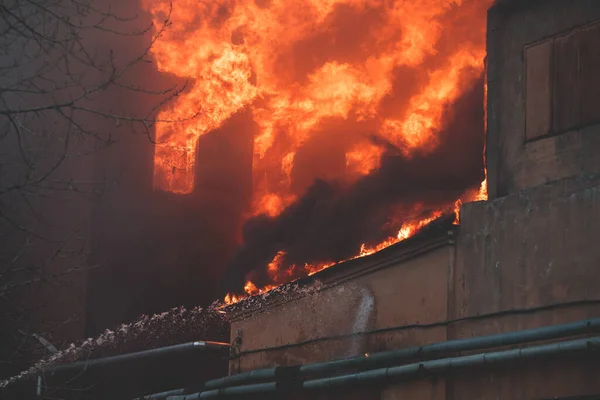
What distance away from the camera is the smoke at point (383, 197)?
15852 mm

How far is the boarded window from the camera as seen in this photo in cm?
1176

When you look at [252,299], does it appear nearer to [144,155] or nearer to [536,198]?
[536,198]

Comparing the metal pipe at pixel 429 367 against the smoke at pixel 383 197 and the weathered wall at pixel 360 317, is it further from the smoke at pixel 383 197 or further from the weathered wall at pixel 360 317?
the smoke at pixel 383 197

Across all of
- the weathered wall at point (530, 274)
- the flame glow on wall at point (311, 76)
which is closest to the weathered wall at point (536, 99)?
the weathered wall at point (530, 274)

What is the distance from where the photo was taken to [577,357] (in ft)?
34.5

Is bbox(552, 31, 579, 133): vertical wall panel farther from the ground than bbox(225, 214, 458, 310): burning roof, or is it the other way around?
bbox(552, 31, 579, 133): vertical wall panel

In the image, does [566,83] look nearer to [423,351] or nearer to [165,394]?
[423,351]

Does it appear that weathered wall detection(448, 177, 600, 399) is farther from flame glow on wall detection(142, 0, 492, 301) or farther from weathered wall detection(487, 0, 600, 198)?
flame glow on wall detection(142, 0, 492, 301)

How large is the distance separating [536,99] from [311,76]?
809cm

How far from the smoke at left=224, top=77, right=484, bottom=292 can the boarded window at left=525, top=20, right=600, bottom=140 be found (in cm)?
309

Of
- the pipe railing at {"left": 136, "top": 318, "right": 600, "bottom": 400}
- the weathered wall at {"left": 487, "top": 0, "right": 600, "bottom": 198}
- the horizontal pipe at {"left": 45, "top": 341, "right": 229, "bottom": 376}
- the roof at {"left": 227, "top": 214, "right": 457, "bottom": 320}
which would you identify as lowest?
the pipe railing at {"left": 136, "top": 318, "right": 600, "bottom": 400}

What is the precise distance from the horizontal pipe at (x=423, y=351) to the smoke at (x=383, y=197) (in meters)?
2.57

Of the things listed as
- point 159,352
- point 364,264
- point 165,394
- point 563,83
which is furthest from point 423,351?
point 159,352

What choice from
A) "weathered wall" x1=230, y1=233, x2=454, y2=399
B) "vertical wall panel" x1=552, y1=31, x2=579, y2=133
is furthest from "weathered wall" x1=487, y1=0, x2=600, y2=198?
"weathered wall" x1=230, y1=233, x2=454, y2=399
